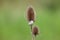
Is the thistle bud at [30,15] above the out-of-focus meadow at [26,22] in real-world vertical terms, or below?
above

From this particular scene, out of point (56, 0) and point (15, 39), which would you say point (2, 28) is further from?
point (56, 0)

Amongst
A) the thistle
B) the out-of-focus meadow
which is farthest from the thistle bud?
the out-of-focus meadow

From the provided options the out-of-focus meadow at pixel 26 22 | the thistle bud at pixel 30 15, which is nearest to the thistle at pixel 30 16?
the thistle bud at pixel 30 15

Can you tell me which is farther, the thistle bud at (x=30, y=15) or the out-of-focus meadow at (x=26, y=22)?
the out-of-focus meadow at (x=26, y=22)

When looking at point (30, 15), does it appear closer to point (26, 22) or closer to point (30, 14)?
point (30, 14)

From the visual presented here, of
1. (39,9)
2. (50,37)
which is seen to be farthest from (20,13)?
(50,37)

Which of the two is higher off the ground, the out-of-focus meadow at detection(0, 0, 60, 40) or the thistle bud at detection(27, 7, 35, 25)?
the thistle bud at detection(27, 7, 35, 25)

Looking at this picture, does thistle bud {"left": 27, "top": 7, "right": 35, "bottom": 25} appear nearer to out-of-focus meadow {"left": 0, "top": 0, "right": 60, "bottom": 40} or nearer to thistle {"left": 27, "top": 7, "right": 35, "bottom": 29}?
thistle {"left": 27, "top": 7, "right": 35, "bottom": 29}

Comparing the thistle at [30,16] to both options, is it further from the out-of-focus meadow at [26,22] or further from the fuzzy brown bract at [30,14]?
the out-of-focus meadow at [26,22]

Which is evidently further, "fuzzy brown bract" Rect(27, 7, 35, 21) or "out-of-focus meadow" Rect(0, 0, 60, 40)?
"out-of-focus meadow" Rect(0, 0, 60, 40)

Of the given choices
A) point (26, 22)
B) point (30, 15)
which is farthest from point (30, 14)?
point (26, 22)
